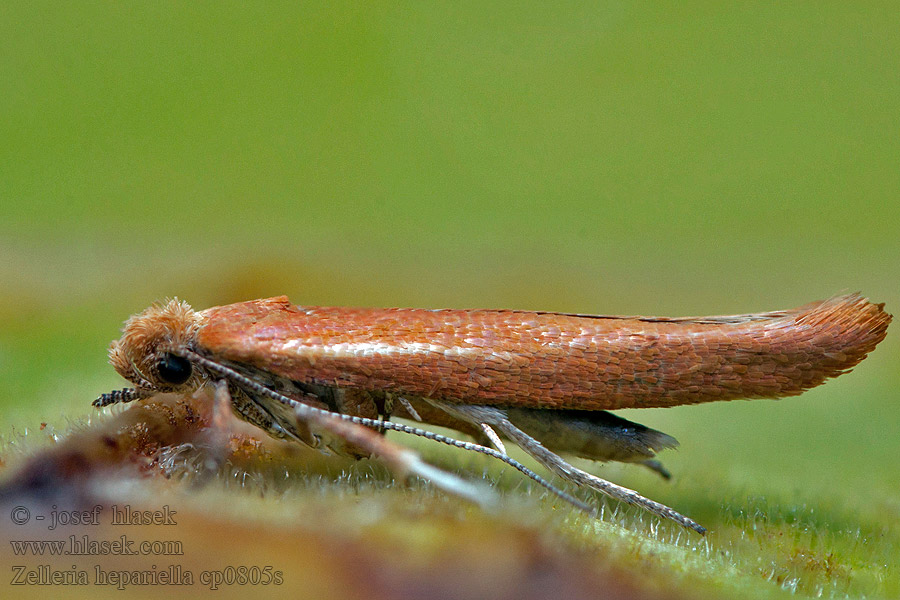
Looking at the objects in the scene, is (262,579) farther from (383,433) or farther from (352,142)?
(352,142)

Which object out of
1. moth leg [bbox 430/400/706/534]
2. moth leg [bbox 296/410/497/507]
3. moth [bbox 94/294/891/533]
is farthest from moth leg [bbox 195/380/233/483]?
moth leg [bbox 430/400/706/534]

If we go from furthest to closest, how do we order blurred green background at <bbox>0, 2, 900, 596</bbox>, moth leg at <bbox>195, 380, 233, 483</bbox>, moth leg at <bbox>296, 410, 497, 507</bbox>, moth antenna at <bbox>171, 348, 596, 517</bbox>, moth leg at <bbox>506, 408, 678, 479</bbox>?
blurred green background at <bbox>0, 2, 900, 596</bbox>
moth leg at <bbox>506, 408, 678, 479</bbox>
moth antenna at <bbox>171, 348, 596, 517</bbox>
moth leg at <bbox>195, 380, 233, 483</bbox>
moth leg at <bbox>296, 410, 497, 507</bbox>

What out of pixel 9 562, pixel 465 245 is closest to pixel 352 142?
pixel 465 245

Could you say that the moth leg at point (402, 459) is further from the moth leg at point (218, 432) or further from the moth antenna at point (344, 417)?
the moth leg at point (218, 432)

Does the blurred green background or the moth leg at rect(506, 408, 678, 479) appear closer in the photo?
the moth leg at rect(506, 408, 678, 479)

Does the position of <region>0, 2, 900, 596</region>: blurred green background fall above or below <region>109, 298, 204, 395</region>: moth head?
above

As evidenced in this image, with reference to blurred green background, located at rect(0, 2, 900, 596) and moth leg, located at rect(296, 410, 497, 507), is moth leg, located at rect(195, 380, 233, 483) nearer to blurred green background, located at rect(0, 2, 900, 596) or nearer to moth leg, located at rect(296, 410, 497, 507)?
moth leg, located at rect(296, 410, 497, 507)

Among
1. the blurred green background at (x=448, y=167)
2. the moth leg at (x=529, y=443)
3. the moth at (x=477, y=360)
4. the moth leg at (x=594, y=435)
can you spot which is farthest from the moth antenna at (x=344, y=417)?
the blurred green background at (x=448, y=167)

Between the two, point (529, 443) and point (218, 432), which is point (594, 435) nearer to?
point (529, 443)

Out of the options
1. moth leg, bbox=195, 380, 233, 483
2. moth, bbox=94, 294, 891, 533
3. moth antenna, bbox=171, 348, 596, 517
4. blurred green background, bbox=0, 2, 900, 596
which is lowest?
moth leg, bbox=195, 380, 233, 483

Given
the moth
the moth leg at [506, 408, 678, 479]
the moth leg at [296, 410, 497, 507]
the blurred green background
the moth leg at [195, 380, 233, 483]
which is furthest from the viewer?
the blurred green background
